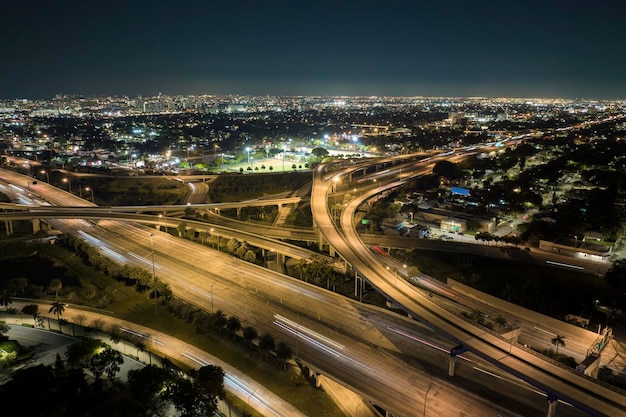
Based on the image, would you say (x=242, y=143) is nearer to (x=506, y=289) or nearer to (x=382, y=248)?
(x=382, y=248)

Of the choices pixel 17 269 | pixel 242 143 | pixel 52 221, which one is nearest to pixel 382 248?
pixel 17 269

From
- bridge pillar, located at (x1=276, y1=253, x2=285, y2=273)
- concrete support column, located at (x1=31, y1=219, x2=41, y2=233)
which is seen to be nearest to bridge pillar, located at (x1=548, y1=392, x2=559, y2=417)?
bridge pillar, located at (x1=276, y1=253, x2=285, y2=273)

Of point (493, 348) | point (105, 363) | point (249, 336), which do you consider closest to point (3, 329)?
point (105, 363)

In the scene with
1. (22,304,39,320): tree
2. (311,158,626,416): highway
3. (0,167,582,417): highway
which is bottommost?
(0,167,582,417): highway

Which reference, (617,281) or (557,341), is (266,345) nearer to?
(557,341)

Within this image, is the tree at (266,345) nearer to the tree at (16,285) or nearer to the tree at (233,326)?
the tree at (233,326)

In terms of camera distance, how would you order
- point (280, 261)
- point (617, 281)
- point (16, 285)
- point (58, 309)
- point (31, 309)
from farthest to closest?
1. point (280, 261)
2. point (16, 285)
3. point (617, 281)
4. point (31, 309)
5. point (58, 309)

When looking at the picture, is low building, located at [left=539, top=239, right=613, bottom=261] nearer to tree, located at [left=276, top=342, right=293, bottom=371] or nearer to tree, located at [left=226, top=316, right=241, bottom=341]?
tree, located at [left=276, top=342, right=293, bottom=371]

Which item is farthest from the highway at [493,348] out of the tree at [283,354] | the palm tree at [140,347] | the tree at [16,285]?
the tree at [16,285]
